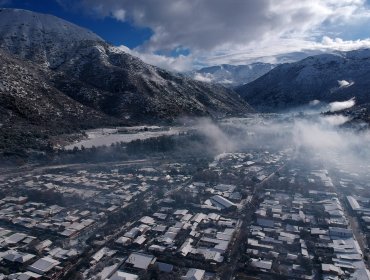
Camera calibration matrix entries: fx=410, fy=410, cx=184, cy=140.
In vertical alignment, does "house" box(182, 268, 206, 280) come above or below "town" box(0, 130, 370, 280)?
below

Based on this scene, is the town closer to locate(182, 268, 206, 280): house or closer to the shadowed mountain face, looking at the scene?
locate(182, 268, 206, 280): house

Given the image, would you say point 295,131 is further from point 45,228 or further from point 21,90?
point 45,228

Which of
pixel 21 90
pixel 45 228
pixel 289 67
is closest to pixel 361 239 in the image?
pixel 45 228

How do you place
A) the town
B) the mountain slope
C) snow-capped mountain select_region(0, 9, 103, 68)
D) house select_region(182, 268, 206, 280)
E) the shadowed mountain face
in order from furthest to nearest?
snow-capped mountain select_region(0, 9, 103, 68)
the mountain slope
the shadowed mountain face
the town
house select_region(182, 268, 206, 280)

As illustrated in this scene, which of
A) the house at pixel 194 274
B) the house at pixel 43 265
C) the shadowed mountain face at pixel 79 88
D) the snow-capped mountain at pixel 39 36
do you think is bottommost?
the house at pixel 194 274

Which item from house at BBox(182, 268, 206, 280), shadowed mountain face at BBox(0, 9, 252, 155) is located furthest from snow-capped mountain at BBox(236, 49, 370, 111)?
house at BBox(182, 268, 206, 280)

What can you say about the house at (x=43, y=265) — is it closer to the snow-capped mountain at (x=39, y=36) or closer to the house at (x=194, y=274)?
the house at (x=194, y=274)

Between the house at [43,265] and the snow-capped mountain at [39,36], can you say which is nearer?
the house at [43,265]

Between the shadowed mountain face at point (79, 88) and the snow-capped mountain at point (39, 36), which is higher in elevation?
the snow-capped mountain at point (39, 36)

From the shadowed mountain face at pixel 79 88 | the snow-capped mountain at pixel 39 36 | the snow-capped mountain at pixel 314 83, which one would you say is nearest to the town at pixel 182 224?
the shadowed mountain face at pixel 79 88
